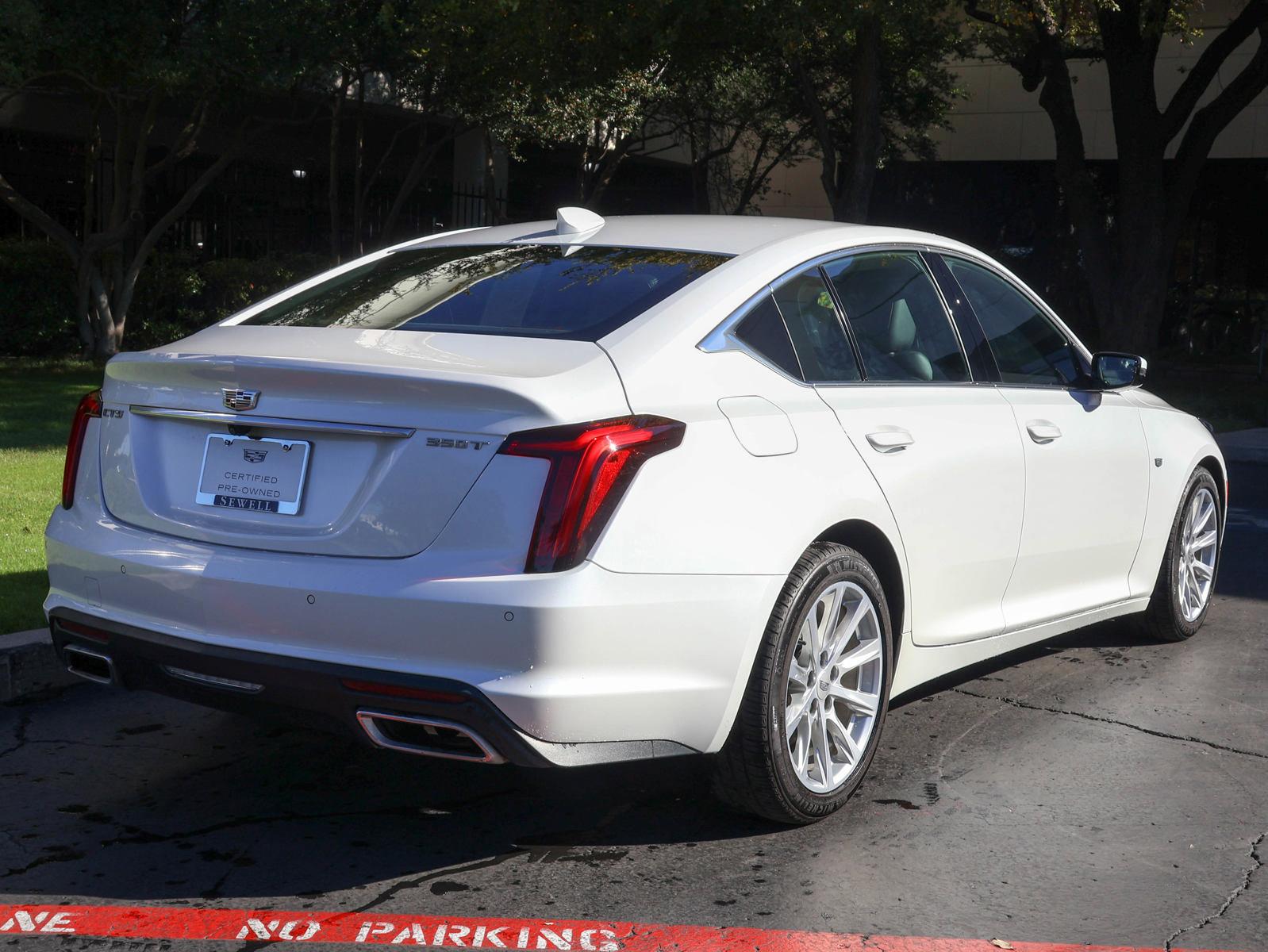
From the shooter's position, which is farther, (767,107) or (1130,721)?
(767,107)

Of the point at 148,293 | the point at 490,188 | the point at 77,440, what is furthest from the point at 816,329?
the point at 490,188

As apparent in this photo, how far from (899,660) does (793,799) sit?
0.70m

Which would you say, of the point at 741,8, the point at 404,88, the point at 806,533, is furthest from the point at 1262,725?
the point at 404,88

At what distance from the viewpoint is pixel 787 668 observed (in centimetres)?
388

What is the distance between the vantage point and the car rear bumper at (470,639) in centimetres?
338

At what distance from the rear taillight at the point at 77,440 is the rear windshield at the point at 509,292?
553 millimetres

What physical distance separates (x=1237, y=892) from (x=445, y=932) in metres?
1.98

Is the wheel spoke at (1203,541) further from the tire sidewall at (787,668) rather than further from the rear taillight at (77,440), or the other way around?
the rear taillight at (77,440)

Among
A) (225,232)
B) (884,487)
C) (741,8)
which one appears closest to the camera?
(884,487)

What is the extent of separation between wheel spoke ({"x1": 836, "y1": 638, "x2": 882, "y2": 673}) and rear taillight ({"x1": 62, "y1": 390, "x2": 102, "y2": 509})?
7.21 ft

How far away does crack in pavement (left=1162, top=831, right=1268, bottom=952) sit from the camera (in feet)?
11.5

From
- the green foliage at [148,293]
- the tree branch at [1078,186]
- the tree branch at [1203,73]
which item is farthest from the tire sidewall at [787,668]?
the tree branch at [1203,73]

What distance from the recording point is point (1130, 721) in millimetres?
5266

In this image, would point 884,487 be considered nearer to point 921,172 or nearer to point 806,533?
point 806,533
